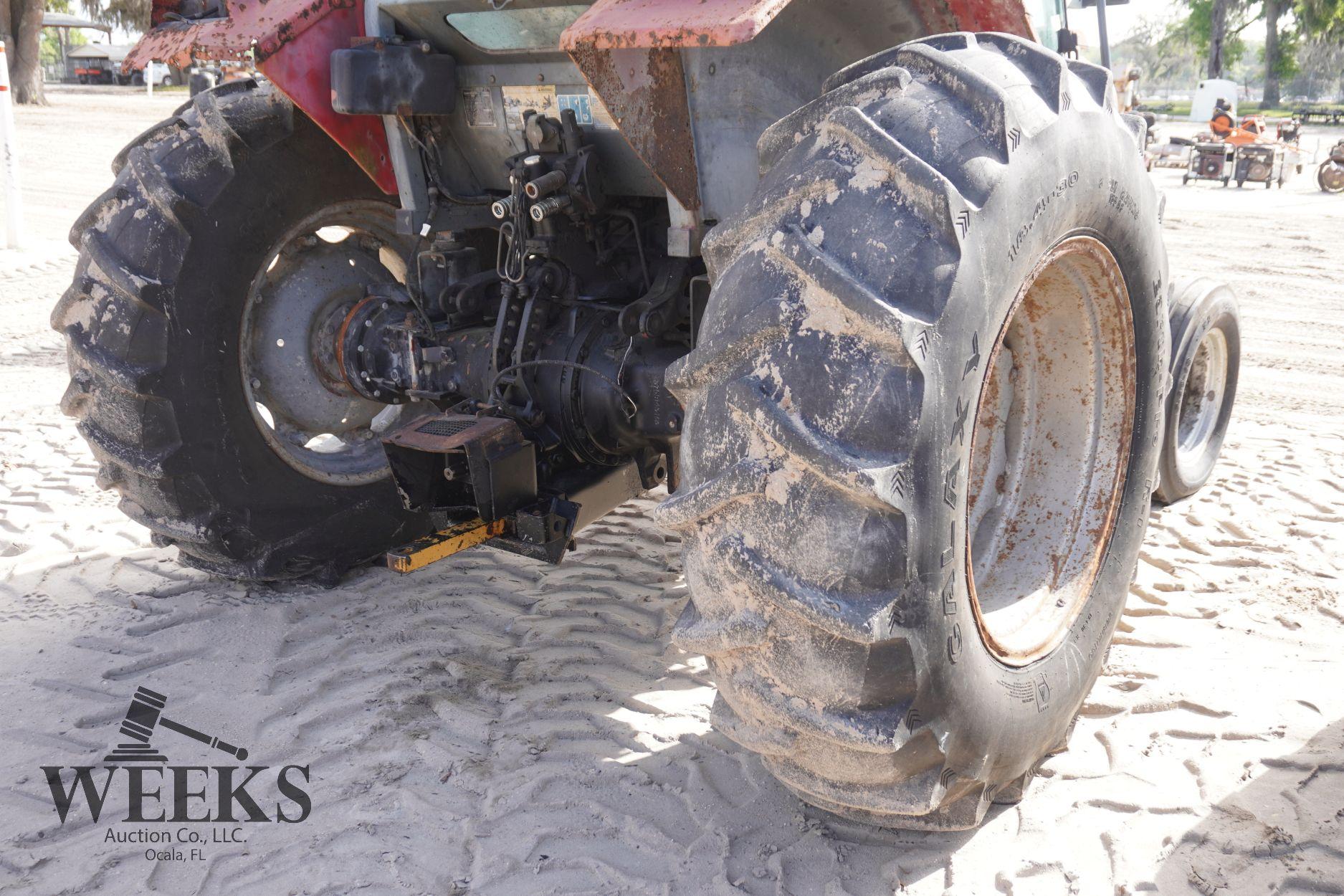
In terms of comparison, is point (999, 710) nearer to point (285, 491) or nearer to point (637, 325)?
point (637, 325)

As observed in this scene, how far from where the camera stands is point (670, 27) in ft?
6.84

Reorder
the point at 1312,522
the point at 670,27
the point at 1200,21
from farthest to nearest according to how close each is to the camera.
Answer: the point at 1200,21
the point at 1312,522
the point at 670,27

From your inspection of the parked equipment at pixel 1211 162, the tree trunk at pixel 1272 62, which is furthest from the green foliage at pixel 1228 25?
the parked equipment at pixel 1211 162

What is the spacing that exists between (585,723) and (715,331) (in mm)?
1416

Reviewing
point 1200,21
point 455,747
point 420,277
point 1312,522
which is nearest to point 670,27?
point 420,277

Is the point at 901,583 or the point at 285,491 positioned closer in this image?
the point at 901,583

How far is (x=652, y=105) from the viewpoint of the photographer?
258 centimetres

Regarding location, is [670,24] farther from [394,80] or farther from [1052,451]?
[1052,451]

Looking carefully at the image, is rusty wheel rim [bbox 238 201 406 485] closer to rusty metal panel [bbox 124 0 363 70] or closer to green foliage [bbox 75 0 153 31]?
rusty metal panel [bbox 124 0 363 70]

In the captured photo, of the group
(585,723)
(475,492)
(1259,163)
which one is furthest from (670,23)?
(1259,163)

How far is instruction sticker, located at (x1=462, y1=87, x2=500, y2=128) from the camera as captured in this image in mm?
3195

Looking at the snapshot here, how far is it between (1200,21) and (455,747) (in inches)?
2253

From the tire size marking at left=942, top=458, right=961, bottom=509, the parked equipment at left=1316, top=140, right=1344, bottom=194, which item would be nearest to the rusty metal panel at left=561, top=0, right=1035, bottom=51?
the tire size marking at left=942, top=458, right=961, bottom=509

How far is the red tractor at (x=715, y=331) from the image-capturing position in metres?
1.88
